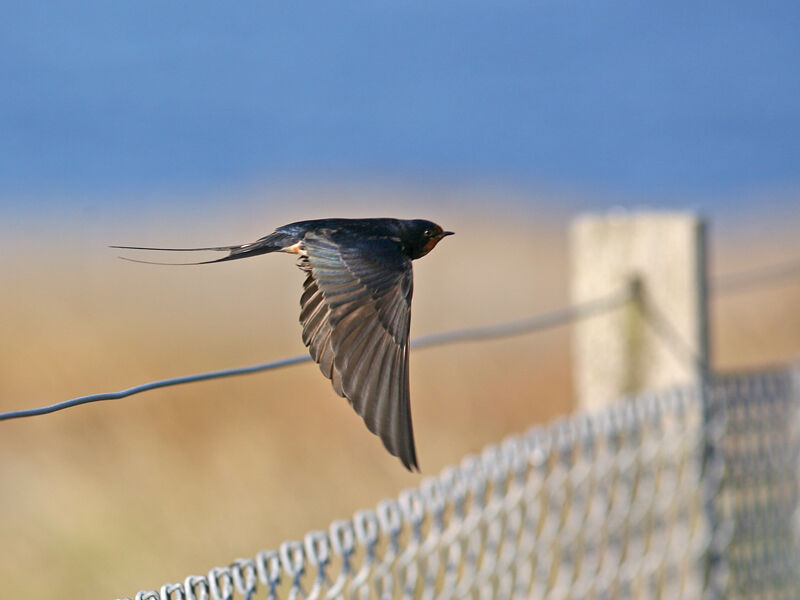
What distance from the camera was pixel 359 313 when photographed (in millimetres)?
1776

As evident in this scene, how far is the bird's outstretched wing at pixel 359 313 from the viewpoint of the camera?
164 centimetres

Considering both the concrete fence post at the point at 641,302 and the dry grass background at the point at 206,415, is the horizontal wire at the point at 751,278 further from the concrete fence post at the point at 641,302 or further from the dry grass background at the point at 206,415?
the concrete fence post at the point at 641,302

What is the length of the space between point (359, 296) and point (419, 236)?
17cm

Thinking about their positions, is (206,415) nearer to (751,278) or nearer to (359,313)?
(359,313)

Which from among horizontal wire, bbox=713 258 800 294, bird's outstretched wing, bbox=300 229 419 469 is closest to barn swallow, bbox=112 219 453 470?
bird's outstretched wing, bbox=300 229 419 469

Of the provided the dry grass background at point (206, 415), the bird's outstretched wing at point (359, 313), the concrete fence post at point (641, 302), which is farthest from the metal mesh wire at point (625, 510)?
the dry grass background at point (206, 415)

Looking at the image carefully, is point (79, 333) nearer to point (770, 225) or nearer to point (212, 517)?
point (212, 517)

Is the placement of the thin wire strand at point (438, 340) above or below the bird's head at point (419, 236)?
below

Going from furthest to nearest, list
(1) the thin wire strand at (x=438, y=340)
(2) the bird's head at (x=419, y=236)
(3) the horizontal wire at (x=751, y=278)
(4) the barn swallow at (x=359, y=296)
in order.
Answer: (3) the horizontal wire at (x=751, y=278) < (2) the bird's head at (x=419, y=236) < (4) the barn swallow at (x=359, y=296) < (1) the thin wire strand at (x=438, y=340)

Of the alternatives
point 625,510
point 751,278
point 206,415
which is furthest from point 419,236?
point 751,278

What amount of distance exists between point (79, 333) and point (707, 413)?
440cm

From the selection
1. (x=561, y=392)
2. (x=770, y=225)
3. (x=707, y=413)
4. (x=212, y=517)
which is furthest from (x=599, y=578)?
(x=770, y=225)

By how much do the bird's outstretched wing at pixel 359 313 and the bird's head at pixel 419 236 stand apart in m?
0.03

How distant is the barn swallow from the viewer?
5.36 ft
